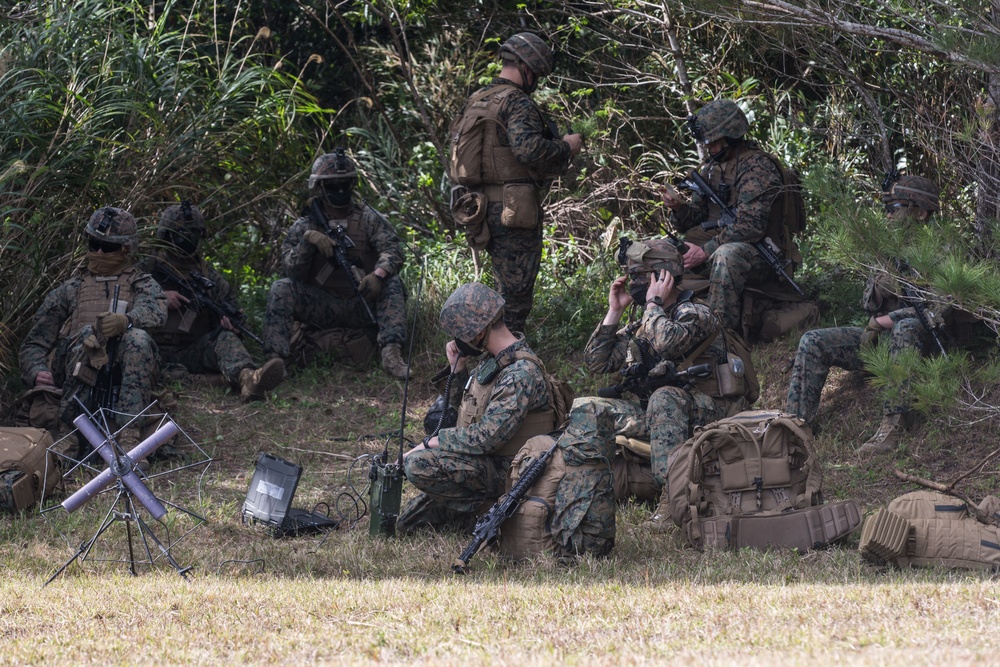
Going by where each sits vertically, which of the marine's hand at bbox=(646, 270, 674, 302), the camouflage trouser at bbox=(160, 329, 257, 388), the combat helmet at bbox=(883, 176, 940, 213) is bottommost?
the camouflage trouser at bbox=(160, 329, 257, 388)

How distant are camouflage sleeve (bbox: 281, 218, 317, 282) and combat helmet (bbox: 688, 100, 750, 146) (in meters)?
3.06

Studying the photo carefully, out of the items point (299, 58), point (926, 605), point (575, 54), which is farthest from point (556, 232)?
point (926, 605)

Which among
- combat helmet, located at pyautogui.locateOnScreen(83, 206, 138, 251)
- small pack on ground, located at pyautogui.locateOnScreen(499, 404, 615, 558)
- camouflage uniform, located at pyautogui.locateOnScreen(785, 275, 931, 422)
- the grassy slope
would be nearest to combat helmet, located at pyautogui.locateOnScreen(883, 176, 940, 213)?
camouflage uniform, located at pyautogui.locateOnScreen(785, 275, 931, 422)

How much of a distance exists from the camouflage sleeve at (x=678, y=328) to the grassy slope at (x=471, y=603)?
0.90 meters

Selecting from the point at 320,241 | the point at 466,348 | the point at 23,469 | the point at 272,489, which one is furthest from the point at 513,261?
the point at 23,469

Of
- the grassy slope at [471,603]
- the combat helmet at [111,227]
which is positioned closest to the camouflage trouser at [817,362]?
the grassy slope at [471,603]

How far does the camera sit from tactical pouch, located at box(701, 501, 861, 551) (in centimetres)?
588

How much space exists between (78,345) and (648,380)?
3.69 meters

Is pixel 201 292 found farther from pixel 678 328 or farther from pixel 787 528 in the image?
pixel 787 528

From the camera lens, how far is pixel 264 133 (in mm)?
10758

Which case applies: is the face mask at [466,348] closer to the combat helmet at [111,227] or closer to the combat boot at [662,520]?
the combat boot at [662,520]

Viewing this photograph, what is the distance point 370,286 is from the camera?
956 centimetres

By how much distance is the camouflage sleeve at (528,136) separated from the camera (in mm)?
8516

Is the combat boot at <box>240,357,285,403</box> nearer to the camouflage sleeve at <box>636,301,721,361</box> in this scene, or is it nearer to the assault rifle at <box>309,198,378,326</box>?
the assault rifle at <box>309,198,378,326</box>
